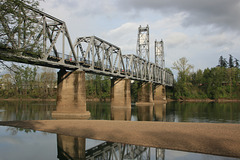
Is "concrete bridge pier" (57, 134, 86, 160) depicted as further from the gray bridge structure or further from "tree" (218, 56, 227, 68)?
"tree" (218, 56, 227, 68)

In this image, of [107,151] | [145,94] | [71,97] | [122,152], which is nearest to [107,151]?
[107,151]

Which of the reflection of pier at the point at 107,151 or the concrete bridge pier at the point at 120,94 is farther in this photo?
the concrete bridge pier at the point at 120,94

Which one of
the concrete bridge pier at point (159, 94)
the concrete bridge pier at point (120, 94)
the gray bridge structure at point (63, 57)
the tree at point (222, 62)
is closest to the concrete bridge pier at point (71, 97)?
the gray bridge structure at point (63, 57)

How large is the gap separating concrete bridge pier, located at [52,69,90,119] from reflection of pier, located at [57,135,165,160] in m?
20.1

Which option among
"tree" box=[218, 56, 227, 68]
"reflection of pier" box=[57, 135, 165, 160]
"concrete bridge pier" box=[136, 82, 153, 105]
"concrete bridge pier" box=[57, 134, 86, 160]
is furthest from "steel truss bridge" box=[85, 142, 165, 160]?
"tree" box=[218, 56, 227, 68]

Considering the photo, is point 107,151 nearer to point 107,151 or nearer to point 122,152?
point 107,151

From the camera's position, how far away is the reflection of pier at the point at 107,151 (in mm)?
11266

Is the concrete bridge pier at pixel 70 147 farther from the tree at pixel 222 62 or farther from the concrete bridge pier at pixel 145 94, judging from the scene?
the tree at pixel 222 62

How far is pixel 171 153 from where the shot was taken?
37.3 ft

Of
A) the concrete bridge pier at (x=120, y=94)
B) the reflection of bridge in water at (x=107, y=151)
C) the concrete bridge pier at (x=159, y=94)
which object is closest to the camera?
the reflection of bridge in water at (x=107, y=151)

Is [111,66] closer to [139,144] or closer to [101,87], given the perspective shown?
[139,144]

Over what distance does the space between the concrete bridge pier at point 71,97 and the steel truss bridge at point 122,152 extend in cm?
2087

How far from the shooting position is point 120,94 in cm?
5675

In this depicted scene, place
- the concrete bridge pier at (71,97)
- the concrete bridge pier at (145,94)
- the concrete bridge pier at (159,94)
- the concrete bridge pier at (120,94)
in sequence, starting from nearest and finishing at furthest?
the concrete bridge pier at (71,97) < the concrete bridge pier at (120,94) < the concrete bridge pier at (145,94) < the concrete bridge pier at (159,94)
